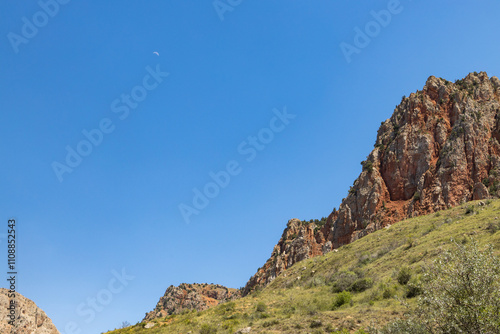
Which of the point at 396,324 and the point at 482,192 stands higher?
the point at 482,192

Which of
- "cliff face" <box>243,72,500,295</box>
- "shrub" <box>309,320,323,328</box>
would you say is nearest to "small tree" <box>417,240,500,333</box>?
"shrub" <box>309,320,323,328</box>

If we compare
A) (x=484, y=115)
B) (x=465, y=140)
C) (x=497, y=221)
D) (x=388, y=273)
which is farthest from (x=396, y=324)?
(x=484, y=115)

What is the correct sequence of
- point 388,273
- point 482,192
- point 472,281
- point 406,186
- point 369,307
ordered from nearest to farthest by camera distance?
point 472,281, point 369,307, point 388,273, point 482,192, point 406,186

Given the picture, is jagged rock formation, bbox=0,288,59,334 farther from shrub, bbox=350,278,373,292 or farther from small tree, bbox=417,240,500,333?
small tree, bbox=417,240,500,333

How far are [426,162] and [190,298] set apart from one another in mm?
108033

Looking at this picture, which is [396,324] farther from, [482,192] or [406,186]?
[406,186]

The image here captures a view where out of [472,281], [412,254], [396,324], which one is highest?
[412,254]

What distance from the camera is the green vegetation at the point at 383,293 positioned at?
42.8ft

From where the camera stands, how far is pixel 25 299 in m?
Result: 27.7

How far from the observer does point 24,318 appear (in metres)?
26.3

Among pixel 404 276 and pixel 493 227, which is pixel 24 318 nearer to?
pixel 404 276

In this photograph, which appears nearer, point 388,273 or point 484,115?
point 388,273

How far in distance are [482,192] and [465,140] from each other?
12105 mm

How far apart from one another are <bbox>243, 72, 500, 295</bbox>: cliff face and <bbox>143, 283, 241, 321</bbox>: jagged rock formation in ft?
208
